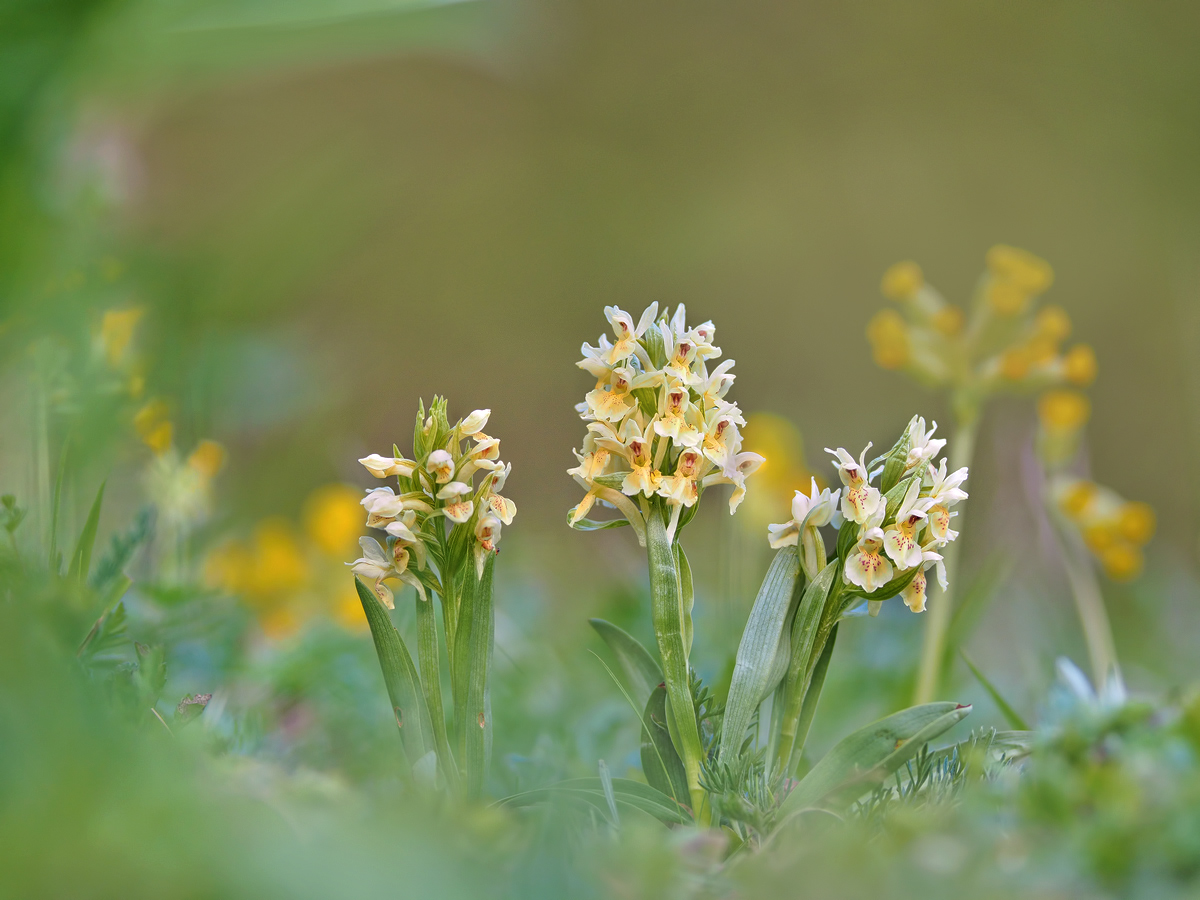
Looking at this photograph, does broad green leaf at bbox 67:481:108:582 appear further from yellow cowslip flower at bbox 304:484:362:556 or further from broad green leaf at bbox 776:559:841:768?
yellow cowslip flower at bbox 304:484:362:556

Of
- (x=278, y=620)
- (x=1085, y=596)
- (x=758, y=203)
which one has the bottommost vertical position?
(x=278, y=620)

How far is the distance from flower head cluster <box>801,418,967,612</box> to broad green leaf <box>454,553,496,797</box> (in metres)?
0.14

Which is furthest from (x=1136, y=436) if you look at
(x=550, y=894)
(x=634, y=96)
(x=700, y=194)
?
(x=550, y=894)

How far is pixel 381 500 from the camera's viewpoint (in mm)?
387

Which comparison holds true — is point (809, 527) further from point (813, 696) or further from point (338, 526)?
point (338, 526)

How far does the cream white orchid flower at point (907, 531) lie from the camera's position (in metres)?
0.38

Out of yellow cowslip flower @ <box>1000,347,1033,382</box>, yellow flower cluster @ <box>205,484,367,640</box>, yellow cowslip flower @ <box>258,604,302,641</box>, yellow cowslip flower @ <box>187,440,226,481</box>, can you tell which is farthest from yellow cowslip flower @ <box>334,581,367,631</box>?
yellow cowslip flower @ <box>1000,347,1033,382</box>

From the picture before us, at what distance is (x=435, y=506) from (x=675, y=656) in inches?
5.2

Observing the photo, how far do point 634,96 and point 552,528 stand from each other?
1653 mm

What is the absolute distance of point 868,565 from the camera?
1.27 feet

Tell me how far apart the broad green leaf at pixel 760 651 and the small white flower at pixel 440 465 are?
16 centimetres

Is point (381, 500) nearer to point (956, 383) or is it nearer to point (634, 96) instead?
point (956, 383)

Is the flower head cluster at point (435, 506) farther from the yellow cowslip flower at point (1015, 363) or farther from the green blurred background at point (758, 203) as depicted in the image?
the green blurred background at point (758, 203)

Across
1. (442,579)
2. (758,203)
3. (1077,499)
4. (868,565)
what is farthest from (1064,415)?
(758,203)
